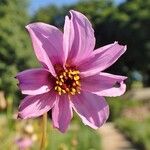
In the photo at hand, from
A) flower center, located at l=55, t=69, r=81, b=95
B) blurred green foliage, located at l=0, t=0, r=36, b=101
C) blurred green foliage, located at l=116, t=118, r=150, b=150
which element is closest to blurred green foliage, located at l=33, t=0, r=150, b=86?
blurred green foliage, located at l=0, t=0, r=36, b=101

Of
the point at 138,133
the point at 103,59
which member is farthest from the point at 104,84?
the point at 138,133

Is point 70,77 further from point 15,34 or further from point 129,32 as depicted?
point 129,32

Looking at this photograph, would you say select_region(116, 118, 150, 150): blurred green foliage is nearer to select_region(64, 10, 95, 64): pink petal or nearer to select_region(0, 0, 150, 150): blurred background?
select_region(0, 0, 150, 150): blurred background

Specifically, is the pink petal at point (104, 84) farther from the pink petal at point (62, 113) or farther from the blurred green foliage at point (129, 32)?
the blurred green foliage at point (129, 32)

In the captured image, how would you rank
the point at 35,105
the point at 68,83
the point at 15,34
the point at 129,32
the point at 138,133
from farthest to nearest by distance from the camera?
the point at 129,32
the point at 15,34
the point at 138,133
the point at 68,83
the point at 35,105

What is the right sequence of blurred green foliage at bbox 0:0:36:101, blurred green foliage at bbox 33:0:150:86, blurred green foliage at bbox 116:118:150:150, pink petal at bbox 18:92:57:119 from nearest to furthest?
pink petal at bbox 18:92:57:119
blurred green foliage at bbox 116:118:150:150
blurred green foliage at bbox 0:0:36:101
blurred green foliage at bbox 33:0:150:86
